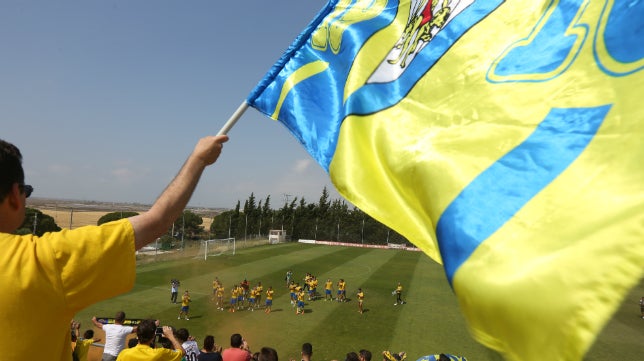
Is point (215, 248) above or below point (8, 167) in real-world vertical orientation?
below

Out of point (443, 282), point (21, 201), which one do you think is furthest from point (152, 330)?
point (443, 282)

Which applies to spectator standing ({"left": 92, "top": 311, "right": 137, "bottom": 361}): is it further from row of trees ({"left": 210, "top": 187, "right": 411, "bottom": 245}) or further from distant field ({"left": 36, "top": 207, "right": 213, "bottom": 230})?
row of trees ({"left": 210, "top": 187, "right": 411, "bottom": 245})

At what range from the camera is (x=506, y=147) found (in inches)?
98.5

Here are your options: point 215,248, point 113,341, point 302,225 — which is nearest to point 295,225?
point 302,225

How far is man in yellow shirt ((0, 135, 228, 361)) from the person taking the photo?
1.43m

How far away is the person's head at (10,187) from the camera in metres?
1.62

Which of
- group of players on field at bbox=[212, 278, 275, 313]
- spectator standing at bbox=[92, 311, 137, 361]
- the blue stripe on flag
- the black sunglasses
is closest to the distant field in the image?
group of players on field at bbox=[212, 278, 275, 313]

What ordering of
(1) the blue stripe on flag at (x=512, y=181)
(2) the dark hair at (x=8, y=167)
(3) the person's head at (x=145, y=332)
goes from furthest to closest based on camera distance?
1. (3) the person's head at (x=145, y=332)
2. (1) the blue stripe on flag at (x=512, y=181)
3. (2) the dark hair at (x=8, y=167)

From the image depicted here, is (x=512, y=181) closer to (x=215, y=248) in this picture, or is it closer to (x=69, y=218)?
(x=69, y=218)

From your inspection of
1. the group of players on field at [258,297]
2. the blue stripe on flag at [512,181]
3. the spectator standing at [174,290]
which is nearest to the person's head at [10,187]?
the blue stripe on flag at [512,181]

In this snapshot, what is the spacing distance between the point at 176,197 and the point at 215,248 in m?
38.2

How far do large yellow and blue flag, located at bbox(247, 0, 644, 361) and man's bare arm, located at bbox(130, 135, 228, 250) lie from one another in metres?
1.38

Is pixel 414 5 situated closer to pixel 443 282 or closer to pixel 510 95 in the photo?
pixel 510 95

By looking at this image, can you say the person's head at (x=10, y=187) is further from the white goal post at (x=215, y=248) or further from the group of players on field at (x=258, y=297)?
the white goal post at (x=215, y=248)
